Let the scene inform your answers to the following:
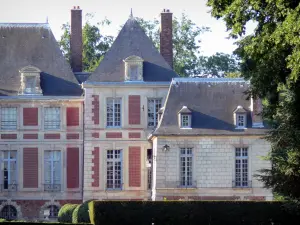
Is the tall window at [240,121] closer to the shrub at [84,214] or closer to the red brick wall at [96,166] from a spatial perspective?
the red brick wall at [96,166]

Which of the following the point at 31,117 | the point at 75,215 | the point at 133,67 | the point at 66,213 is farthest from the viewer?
the point at 31,117

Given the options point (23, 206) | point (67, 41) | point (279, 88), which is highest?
point (67, 41)

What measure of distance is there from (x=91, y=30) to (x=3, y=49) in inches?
495

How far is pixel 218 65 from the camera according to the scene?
64688mm

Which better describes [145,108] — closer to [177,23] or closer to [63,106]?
[63,106]

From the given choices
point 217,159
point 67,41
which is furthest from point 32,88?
point 67,41

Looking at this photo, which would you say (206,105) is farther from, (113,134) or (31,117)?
(31,117)

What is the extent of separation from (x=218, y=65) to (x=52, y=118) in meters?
19.1

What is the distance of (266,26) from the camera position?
2880 centimetres

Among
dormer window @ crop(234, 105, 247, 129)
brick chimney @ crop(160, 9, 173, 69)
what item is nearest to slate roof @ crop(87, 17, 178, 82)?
brick chimney @ crop(160, 9, 173, 69)

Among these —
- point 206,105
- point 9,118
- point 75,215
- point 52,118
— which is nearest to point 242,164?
point 206,105

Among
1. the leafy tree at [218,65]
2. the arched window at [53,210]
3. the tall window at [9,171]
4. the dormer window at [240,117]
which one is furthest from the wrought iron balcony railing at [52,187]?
the leafy tree at [218,65]

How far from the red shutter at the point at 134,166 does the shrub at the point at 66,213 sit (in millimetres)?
3175

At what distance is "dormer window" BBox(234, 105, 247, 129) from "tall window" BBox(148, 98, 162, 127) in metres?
3.82
